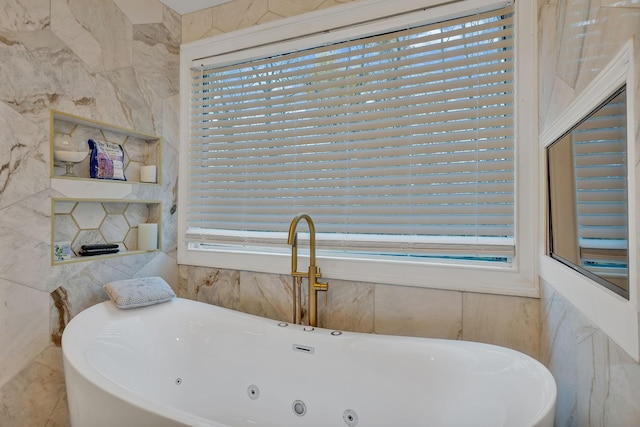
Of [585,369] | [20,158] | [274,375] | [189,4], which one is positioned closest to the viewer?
[585,369]

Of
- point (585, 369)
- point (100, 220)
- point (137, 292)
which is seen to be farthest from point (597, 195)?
point (100, 220)

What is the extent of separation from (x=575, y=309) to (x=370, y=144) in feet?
3.55

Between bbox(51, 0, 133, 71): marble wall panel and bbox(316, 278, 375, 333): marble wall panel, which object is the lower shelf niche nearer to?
bbox(51, 0, 133, 71): marble wall panel

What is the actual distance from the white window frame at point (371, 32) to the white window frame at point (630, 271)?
0.41 metres

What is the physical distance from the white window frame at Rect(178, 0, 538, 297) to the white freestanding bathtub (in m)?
0.31

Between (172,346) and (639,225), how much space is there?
5.94ft

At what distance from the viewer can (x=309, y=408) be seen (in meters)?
1.46

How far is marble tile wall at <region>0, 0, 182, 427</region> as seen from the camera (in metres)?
1.39

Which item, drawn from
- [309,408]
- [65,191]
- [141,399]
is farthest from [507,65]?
[65,191]

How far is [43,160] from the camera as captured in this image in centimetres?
149

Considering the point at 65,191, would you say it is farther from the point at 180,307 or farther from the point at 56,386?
the point at 56,386

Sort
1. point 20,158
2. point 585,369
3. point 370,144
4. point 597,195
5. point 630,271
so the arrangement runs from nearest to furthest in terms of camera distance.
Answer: point 630,271 < point 597,195 < point 585,369 < point 20,158 < point 370,144

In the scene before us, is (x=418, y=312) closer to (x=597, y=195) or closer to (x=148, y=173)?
Result: (x=597, y=195)

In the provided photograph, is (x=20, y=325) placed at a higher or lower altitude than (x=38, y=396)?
higher
